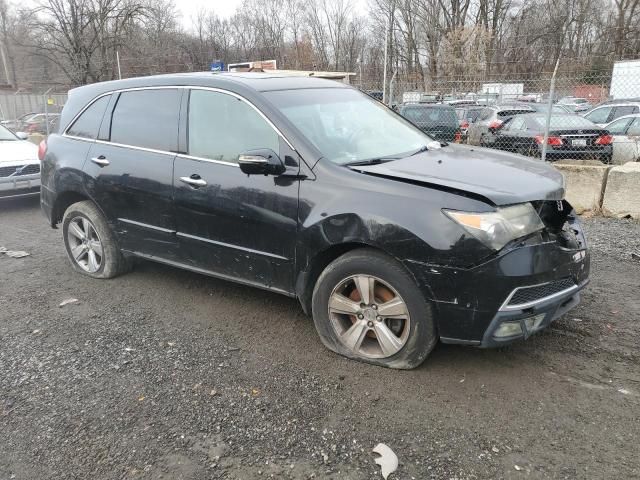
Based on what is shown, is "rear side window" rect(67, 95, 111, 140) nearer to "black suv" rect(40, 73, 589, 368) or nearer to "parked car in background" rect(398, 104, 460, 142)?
"black suv" rect(40, 73, 589, 368)

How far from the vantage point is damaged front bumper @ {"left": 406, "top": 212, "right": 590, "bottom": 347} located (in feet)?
9.62

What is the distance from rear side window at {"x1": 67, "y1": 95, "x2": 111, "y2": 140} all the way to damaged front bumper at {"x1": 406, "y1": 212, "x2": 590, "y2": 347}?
3.31 meters

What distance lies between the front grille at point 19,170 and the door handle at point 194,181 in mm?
5719

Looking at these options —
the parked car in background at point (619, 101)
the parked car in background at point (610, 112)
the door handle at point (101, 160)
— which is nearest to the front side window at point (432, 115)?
the parked car in background at point (610, 112)

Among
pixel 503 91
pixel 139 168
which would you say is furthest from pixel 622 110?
pixel 139 168

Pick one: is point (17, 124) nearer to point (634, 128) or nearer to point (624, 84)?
point (634, 128)

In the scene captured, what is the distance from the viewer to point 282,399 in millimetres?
3139

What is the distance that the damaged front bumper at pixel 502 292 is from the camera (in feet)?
9.62

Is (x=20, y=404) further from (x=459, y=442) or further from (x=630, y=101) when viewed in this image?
(x=630, y=101)

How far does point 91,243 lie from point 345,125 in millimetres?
2808

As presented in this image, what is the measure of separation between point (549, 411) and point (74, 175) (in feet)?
14.2

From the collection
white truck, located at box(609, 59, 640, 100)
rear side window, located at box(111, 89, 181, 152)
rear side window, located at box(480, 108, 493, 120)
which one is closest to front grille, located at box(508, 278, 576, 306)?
rear side window, located at box(111, 89, 181, 152)

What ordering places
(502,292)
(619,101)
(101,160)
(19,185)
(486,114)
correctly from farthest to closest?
(619,101) → (486,114) → (19,185) → (101,160) → (502,292)

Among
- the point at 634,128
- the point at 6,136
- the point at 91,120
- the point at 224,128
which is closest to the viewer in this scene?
the point at 224,128
